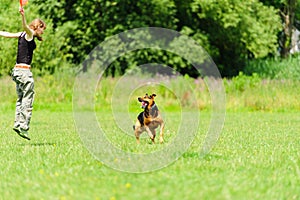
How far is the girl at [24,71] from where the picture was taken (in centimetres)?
1105

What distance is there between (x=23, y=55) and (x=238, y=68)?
99.6 feet

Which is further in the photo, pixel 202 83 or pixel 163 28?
pixel 163 28

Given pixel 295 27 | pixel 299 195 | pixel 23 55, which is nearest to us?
pixel 299 195

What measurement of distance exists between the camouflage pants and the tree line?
65.7 feet

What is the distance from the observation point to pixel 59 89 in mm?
29000

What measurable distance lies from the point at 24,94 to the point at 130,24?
23.1 m

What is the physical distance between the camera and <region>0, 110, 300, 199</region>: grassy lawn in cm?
650

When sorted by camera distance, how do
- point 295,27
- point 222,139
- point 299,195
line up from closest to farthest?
point 299,195 → point 222,139 → point 295,27

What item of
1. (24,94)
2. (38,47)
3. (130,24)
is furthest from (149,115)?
(130,24)

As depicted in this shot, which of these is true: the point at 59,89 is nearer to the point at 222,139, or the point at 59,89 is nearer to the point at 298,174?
the point at 222,139

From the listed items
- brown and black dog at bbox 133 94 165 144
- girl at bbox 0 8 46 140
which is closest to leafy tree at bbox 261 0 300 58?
brown and black dog at bbox 133 94 165 144

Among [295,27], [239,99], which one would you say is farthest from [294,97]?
[295,27]

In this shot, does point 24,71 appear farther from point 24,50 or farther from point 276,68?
point 276,68

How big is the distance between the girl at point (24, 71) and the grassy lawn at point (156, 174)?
519 millimetres
